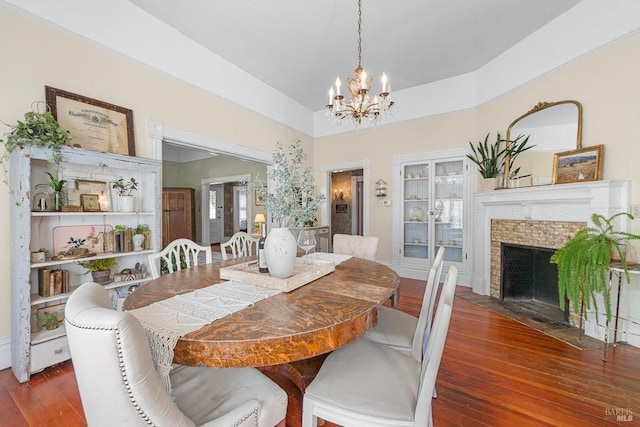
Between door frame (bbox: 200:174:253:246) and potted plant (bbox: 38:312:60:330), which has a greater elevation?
door frame (bbox: 200:174:253:246)

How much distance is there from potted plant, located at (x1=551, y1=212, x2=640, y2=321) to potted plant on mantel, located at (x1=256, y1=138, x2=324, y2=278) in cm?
221

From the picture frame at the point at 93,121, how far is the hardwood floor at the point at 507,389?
1.82 metres

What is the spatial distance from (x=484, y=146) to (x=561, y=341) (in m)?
2.54

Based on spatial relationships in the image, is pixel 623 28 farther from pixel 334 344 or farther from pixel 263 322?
pixel 263 322

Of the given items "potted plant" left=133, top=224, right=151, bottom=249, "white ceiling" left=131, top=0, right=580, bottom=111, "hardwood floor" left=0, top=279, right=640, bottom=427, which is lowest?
"hardwood floor" left=0, top=279, right=640, bottom=427

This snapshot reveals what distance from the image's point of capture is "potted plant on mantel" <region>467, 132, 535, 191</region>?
3.36 metres

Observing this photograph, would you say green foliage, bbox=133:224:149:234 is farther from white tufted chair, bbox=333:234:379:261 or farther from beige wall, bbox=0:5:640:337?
white tufted chair, bbox=333:234:379:261

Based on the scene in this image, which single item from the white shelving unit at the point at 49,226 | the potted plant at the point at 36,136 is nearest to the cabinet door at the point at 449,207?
the white shelving unit at the point at 49,226

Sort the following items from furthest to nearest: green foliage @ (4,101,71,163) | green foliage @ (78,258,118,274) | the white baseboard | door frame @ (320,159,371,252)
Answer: door frame @ (320,159,371,252) < green foliage @ (78,258,118,274) < the white baseboard < green foliage @ (4,101,71,163)

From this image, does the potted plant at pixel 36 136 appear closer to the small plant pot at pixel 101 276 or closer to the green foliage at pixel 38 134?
the green foliage at pixel 38 134

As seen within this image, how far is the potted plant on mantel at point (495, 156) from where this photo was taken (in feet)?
11.0

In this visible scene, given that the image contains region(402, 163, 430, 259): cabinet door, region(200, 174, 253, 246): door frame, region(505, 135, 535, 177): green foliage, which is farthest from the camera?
region(200, 174, 253, 246): door frame

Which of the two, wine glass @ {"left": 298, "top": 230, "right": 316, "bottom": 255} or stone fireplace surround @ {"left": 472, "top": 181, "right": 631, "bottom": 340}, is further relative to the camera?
stone fireplace surround @ {"left": 472, "top": 181, "right": 631, "bottom": 340}

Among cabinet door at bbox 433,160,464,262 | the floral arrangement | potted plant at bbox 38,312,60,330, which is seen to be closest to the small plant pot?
potted plant at bbox 38,312,60,330
